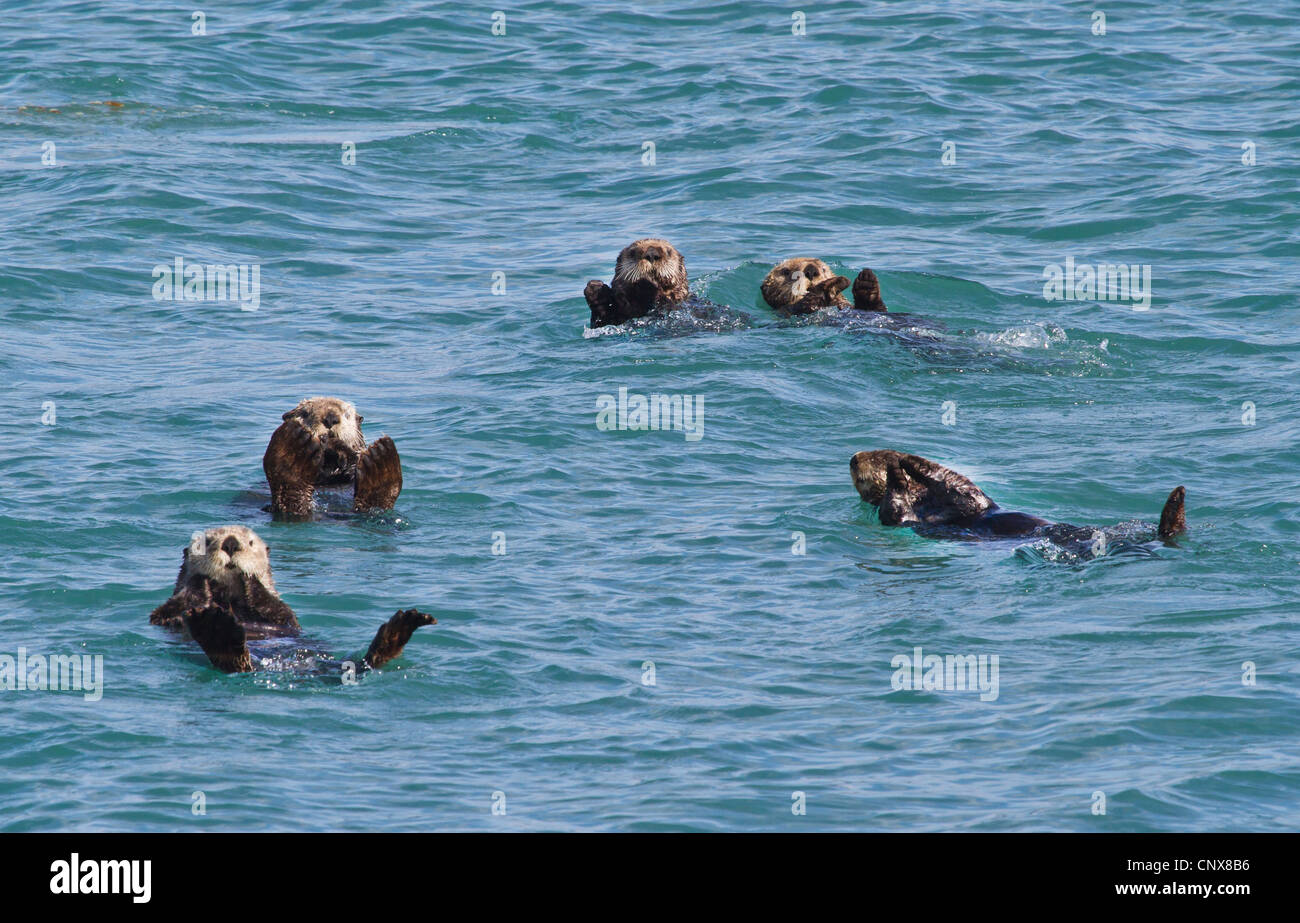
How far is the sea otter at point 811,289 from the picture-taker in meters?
12.5

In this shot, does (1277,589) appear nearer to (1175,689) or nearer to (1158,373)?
(1175,689)

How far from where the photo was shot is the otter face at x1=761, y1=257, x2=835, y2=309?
12766 millimetres

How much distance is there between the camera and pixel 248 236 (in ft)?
50.1

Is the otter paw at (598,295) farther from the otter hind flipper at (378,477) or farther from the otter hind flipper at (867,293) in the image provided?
the otter hind flipper at (378,477)

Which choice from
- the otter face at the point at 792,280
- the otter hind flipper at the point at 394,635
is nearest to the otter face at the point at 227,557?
the otter hind flipper at the point at 394,635

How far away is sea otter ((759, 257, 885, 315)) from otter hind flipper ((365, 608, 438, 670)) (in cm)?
641

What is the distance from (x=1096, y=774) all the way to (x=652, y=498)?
3990mm

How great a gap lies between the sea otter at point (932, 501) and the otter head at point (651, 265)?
12.5 feet

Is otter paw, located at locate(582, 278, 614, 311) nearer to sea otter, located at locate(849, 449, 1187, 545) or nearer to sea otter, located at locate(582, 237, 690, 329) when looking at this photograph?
sea otter, located at locate(582, 237, 690, 329)

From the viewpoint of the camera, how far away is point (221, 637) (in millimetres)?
6746

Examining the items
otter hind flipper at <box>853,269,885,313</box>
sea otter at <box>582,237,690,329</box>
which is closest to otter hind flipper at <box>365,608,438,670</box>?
sea otter at <box>582,237,690,329</box>

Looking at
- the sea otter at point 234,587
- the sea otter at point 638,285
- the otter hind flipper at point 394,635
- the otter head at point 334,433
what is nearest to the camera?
the otter hind flipper at point 394,635

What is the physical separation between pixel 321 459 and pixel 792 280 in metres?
4.77

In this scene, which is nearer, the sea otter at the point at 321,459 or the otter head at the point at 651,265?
the sea otter at the point at 321,459
